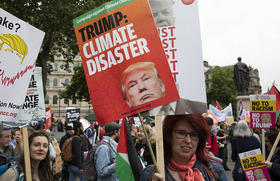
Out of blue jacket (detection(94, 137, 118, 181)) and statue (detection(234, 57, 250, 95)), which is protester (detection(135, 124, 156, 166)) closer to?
blue jacket (detection(94, 137, 118, 181))

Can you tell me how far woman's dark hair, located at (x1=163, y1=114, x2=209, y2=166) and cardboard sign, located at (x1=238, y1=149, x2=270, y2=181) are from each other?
2.96 metres

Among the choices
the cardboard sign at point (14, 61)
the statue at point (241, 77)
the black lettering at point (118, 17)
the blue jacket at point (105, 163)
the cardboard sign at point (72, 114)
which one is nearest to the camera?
the black lettering at point (118, 17)

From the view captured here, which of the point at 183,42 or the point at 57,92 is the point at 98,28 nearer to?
the point at 183,42

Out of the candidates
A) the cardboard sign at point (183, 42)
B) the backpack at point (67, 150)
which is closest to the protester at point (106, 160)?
the backpack at point (67, 150)

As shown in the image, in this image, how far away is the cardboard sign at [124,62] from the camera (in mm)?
2518

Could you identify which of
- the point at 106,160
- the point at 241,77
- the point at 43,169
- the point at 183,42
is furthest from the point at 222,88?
the point at 183,42

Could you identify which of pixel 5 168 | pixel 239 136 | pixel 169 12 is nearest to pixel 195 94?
pixel 169 12

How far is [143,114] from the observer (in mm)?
2605

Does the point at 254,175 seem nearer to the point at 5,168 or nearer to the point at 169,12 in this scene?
the point at 169,12

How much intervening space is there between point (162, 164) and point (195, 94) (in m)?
0.71

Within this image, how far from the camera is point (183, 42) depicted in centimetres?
296

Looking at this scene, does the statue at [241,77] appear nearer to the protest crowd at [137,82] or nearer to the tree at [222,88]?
the protest crowd at [137,82]

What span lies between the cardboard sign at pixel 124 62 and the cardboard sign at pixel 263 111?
13.5 feet

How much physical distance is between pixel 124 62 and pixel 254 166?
3534mm
